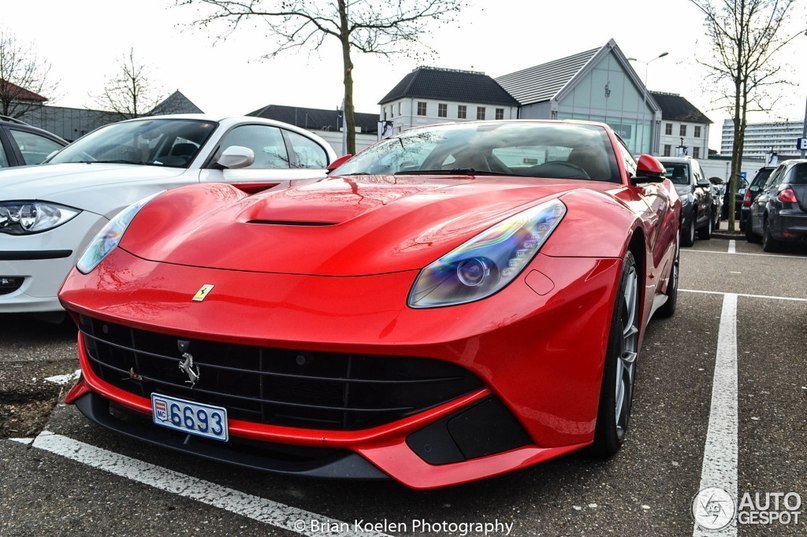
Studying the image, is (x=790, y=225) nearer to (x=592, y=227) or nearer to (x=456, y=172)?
(x=456, y=172)

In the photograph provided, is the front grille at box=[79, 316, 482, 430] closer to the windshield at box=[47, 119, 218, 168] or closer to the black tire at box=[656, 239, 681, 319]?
the windshield at box=[47, 119, 218, 168]

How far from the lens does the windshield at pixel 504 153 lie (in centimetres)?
312

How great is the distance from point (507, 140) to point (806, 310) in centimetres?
319

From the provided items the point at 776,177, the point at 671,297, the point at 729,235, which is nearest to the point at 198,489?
the point at 671,297

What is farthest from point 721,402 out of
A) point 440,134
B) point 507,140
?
point 440,134

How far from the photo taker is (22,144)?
225 inches

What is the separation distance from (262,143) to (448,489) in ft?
12.8

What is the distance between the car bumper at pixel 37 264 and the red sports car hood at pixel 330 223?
1.13m

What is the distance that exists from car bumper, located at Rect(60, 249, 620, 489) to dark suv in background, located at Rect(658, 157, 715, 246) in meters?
8.87

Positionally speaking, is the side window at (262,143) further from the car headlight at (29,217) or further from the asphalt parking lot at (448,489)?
the asphalt parking lot at (448,489)

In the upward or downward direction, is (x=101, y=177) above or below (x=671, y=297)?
above

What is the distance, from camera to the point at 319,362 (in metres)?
1.75

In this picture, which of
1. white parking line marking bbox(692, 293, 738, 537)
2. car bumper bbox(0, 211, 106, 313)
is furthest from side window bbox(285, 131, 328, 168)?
white parking line marking bbox(692, 293, 738, 537)

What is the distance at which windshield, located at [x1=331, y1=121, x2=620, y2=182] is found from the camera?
10.2 ft
